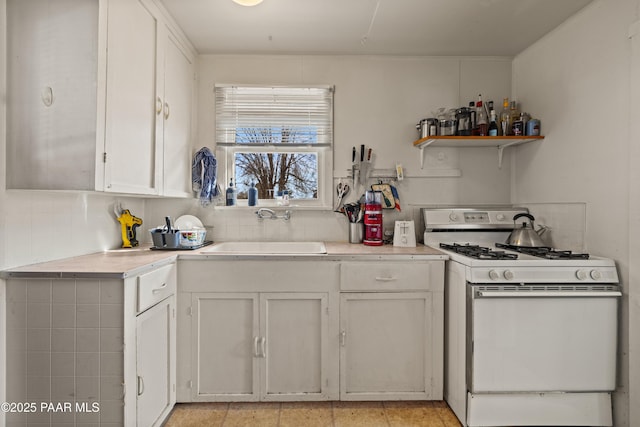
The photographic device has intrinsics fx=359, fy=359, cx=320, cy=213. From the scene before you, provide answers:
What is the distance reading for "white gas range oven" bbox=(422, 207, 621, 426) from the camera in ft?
5.93

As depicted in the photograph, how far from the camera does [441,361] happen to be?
2098mm

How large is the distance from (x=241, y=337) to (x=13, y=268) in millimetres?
1122

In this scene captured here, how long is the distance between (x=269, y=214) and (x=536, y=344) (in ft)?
6.00

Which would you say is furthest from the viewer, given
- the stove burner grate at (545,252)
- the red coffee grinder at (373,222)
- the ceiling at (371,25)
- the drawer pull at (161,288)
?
the red coffee grinder at (373,222)

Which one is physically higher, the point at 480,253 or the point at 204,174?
the point at 204,174

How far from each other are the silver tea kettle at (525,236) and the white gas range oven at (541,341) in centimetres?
40

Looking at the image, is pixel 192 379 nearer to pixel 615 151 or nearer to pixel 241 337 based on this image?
pixel 241 337

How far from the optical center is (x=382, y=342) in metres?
2.10

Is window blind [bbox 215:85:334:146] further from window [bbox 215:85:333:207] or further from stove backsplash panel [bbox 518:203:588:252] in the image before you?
stove backsplash panel [bbox 518:203:588:252]

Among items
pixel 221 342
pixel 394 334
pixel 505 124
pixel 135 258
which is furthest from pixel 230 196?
pixel 505 124

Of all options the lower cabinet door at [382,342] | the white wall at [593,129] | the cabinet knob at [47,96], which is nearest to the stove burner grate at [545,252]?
the white wall at [593,129]

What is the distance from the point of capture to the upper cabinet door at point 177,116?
225 cm

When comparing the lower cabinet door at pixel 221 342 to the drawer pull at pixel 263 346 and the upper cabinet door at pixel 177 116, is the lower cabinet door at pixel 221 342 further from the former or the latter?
the upper cabinet door at pixel 177 116

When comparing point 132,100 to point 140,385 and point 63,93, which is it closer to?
point 63,93
